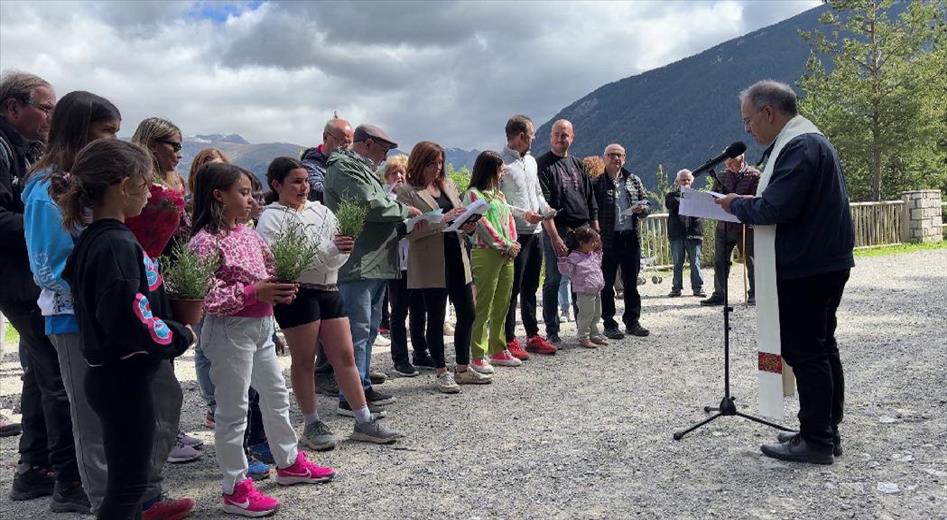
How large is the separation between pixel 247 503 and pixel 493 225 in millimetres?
3408

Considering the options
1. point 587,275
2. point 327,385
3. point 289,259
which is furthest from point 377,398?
point 587,275

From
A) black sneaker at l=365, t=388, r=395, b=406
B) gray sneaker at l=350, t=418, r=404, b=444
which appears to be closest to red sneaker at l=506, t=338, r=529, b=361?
black sneaker at l=365, t=388, r=395, b=406

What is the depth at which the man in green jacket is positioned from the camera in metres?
5.14

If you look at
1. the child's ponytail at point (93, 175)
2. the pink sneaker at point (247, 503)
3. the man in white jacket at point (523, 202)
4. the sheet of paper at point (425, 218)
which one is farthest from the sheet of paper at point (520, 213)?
the child's ponytail at point (93, 175)

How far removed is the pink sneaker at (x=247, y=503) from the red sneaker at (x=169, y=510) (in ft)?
0.64

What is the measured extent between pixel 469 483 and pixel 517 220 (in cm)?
352

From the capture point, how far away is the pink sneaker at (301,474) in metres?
3.98

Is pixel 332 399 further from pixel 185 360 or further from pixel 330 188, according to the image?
pixel 185 360

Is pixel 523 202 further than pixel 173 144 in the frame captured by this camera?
Yes

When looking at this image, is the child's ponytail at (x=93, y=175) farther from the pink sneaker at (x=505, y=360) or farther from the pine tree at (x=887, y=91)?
the pine tree at (x=887, y=91)

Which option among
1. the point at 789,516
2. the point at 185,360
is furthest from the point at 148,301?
the point at 185,360

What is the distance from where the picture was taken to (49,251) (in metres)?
3.09

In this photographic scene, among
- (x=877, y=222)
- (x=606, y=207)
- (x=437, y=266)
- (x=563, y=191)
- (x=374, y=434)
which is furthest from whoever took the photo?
(x=877, y=222)

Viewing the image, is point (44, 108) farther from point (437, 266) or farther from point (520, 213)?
point (520, 213)
